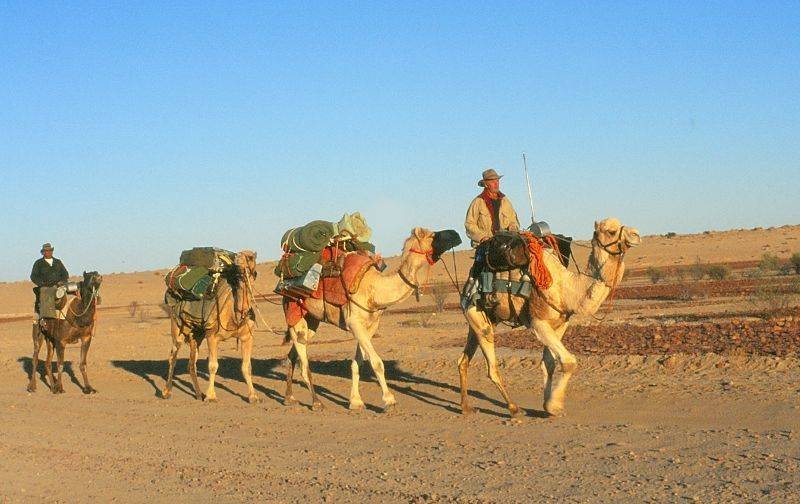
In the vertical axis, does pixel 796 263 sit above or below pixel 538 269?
below

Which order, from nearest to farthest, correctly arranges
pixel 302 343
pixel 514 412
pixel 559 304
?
pixel 559 304
pixel 514 412
pixel 302 343

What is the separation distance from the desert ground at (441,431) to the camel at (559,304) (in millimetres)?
485

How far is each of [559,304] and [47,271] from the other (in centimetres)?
1064

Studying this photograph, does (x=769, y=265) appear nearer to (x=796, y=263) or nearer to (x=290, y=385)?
(x=796, y=263)

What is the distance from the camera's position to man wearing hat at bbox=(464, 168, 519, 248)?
43.9 feet

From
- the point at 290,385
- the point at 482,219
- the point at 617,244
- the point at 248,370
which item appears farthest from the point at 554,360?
the point at 248,370

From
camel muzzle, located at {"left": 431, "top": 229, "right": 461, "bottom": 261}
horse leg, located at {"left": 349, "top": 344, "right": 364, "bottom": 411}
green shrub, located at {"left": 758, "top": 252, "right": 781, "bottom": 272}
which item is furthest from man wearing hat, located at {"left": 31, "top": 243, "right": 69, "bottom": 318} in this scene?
green shrub, located at {"left": 758, "top": 252, "right": 781, "bottom": 272}

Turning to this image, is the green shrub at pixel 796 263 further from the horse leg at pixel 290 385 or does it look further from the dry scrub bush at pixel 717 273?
the horse leg at pixel 290 385

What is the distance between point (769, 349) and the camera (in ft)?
55.0

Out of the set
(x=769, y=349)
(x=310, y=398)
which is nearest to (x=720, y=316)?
(x=769, y=349)

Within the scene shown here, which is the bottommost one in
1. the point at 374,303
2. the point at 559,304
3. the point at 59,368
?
the point at 59,368

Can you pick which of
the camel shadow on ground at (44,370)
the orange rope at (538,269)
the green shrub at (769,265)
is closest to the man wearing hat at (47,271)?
the camel shadow on ground at (44,370)

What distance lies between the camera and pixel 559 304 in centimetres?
1227

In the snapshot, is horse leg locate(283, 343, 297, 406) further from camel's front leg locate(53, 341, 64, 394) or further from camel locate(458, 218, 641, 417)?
camel's front leg locate(53, 341, 64, 394)
